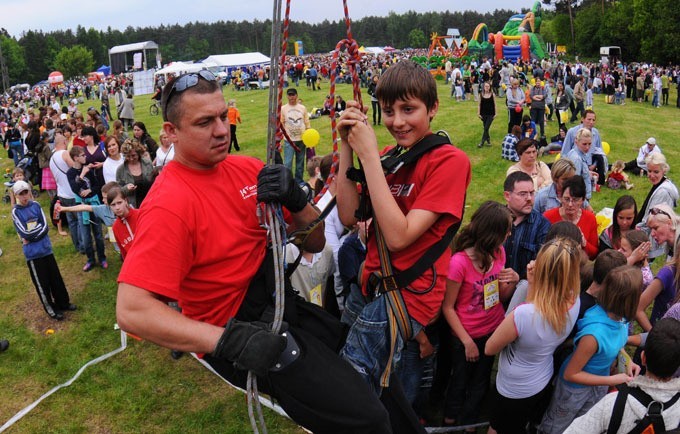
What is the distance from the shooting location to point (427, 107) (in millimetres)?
2404

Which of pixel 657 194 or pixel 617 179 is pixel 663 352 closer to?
pixel 657 194

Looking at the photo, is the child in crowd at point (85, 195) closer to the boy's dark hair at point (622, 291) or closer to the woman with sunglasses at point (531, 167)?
the woman with sunglasses at point (531, 167)

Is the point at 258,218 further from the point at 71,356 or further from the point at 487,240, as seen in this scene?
the point at 71,356

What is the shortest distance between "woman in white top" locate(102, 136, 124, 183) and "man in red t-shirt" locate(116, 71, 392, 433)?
6.83m

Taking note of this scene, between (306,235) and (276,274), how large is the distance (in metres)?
0.45

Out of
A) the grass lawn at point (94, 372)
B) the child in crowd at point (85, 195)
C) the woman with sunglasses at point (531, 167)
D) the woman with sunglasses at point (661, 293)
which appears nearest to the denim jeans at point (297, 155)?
the grass lawn at point (94, 372)

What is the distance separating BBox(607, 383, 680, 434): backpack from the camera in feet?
8.62

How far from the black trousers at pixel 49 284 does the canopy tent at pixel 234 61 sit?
149ft

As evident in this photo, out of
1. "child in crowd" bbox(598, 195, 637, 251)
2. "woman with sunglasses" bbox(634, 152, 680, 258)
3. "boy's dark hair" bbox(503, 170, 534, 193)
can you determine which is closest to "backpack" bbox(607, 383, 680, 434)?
"boy's dark hair" bbox(503, 170, 534, 193)

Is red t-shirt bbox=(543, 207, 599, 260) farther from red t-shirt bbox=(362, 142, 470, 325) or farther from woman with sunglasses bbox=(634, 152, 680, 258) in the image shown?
red t-shirt bbox=(362, 142, 470, 325)

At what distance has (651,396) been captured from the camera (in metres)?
2.70

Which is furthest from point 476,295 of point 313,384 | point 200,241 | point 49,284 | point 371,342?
point 49,284

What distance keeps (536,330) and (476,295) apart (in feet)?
2.10

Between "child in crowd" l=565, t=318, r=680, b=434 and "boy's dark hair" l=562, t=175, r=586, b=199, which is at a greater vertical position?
"boy's dark hair" l=562, t=175, r=586, b=199
